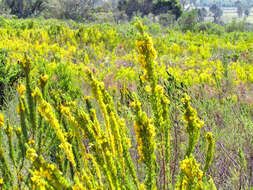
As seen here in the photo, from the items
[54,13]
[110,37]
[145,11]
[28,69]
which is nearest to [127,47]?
[110,37]

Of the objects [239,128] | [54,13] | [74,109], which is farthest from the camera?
[54,13]

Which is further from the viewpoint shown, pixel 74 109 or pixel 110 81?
pixel 110 81

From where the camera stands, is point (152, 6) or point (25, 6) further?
point (152, 6)

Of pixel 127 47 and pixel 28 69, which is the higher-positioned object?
pixel 28 69

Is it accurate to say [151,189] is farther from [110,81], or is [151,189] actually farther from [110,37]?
[110,37]

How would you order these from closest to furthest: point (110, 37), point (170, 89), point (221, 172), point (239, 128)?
point (221, 172) → point (170, 89) → point (239, 128) → point (110, 37)

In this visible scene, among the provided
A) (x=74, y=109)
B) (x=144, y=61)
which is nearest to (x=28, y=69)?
(x=74, y=109)

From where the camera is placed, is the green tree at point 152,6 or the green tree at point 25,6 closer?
the green tree at point 25,6

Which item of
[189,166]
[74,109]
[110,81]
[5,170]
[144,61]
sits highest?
[144,61]

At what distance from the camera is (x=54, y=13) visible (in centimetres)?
2752

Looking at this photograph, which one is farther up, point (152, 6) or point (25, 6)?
point (25, 6)

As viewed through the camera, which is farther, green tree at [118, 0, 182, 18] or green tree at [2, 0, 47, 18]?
green tree at [118, 0, 182, 18]

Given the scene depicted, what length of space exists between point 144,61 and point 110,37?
8827 mm

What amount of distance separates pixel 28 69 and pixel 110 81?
4247mm
